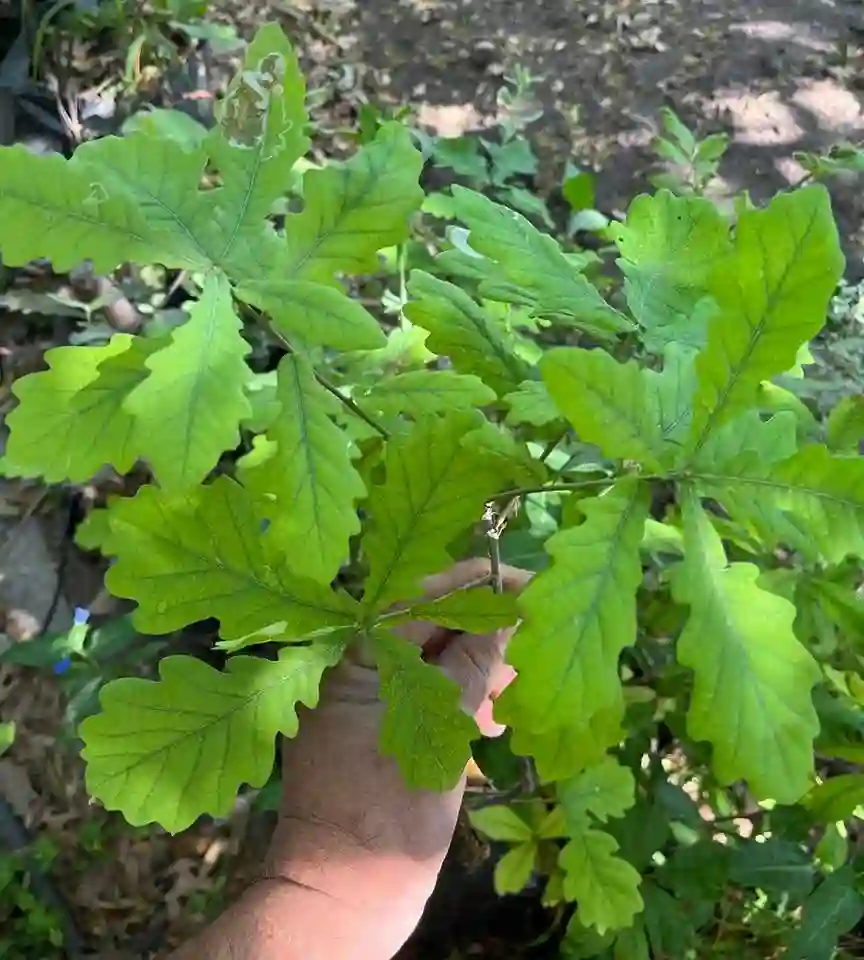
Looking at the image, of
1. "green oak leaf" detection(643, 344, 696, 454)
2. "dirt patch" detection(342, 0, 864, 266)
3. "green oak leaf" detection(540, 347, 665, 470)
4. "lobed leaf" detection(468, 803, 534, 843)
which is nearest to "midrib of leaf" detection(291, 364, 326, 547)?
"green oak leaf" detection(540, 347, 665, 470)

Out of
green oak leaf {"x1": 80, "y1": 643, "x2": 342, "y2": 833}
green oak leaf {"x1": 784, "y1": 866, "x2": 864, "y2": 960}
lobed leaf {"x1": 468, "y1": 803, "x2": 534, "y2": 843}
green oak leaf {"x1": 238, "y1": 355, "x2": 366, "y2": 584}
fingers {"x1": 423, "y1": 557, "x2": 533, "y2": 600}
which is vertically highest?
green oak leaf {"x1": 238, "y1": 355, "x2": 366, "y2": 584}

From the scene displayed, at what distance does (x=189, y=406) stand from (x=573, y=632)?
372mm

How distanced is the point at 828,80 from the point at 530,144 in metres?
0.99

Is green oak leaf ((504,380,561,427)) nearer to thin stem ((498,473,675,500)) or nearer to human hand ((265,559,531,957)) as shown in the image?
thin stem ((498,473,675,500))

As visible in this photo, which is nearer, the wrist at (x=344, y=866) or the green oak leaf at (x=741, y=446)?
the green oak leaf at (x=741, y=446)

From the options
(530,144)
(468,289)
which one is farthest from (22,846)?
(530,144)

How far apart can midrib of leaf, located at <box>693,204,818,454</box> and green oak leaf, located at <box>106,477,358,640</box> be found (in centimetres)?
44

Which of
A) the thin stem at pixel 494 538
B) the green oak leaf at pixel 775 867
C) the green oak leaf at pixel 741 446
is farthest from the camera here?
the green oak leaf at pixel 775 867

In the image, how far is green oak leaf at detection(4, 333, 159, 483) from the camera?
93 centimetres

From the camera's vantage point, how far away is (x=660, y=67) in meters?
3.05

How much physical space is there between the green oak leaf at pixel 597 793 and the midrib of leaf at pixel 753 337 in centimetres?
75

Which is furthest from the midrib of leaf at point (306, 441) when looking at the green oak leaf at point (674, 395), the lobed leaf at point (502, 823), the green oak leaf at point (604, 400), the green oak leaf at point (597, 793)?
the lobed leaf at point (502, 823)

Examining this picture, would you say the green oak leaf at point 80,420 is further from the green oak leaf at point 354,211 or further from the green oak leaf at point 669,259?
the green oak leaf at point 669,259

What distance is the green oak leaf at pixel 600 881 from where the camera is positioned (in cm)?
141
